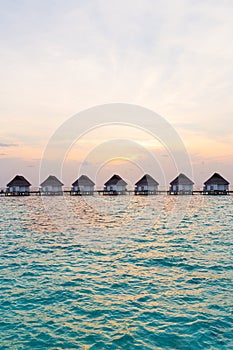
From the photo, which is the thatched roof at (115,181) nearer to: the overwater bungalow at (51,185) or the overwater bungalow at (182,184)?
the overwater bungalow at (51,185)

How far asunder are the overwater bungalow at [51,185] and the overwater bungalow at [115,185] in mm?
10705

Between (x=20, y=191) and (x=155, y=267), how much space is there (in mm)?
61543

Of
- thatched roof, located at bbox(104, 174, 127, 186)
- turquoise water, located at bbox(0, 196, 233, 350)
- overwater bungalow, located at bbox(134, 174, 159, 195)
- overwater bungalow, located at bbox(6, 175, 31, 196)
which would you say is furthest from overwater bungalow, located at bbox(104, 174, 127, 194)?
turquoise water, located at bbox(0, 196, 233, 350)

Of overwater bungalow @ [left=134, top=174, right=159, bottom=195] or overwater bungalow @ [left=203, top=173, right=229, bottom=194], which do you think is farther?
overwater bungalow @ [left=134, top=174, right=159, bottom=195]

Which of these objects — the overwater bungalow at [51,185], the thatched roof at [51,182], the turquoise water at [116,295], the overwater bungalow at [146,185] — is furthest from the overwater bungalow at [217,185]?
the turquoise water at [116,295]

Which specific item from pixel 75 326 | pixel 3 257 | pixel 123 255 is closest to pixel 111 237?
pixel 123 255

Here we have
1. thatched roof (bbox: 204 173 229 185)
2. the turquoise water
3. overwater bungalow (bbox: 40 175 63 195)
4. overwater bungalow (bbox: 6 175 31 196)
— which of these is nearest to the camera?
the turquoise water

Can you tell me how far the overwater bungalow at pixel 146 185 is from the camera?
70.7m

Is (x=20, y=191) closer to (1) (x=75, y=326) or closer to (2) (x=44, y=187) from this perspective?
(2) (x=44, y=187)

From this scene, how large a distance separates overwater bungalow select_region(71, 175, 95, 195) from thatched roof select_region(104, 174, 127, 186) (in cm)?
374

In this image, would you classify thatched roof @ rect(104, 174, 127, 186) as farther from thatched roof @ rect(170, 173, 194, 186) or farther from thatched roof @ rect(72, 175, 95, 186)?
thatched roof @ rect(170, 173, 194, 186)

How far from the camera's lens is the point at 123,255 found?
13055 mm

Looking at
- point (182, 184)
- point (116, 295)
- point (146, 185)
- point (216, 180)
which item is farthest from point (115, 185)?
point (116, 295)

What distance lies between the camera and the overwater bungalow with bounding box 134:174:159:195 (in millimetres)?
70688
